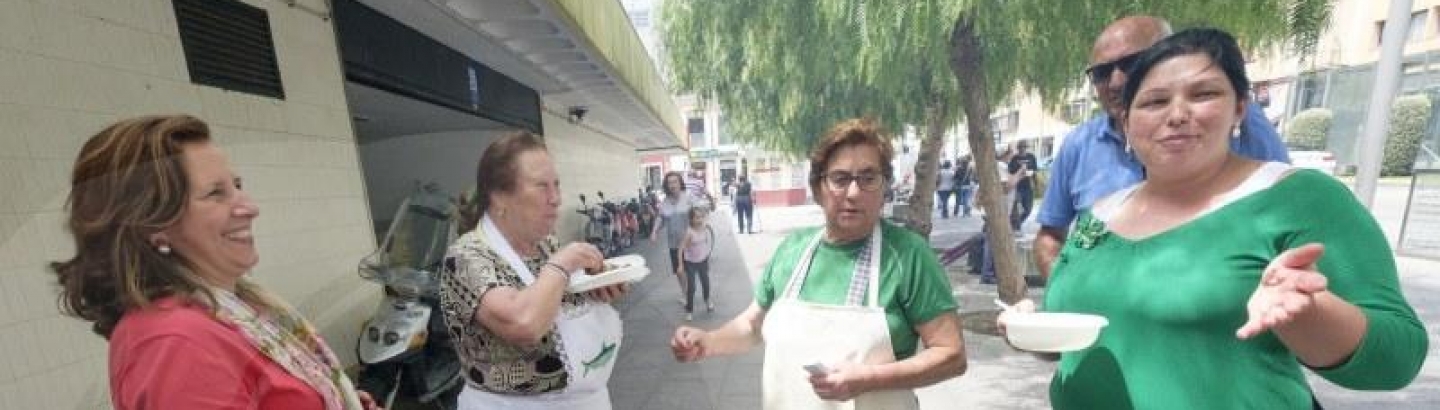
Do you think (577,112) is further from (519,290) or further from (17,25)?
(519,290)

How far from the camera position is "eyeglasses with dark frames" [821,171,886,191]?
5.42 feet

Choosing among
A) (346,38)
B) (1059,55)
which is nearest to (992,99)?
(1059,55)

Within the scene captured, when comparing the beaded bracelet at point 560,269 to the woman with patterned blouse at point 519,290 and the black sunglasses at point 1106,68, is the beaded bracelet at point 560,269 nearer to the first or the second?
the woman with patterned blouse at point 519,290

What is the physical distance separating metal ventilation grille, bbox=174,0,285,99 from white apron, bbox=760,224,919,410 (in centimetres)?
285

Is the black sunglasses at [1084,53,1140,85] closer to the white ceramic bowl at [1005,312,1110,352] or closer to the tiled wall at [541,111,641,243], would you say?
the white ceramic bowl at [1005,312,1110,352]

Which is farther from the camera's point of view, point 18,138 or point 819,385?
point 18,138

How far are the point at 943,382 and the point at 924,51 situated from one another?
2.30 m

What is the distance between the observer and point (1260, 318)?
0.92 metres

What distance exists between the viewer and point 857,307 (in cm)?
160

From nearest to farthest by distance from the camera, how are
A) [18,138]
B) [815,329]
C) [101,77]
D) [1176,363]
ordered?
[1176,363] → [815,329] → [18,138] → [101,77]

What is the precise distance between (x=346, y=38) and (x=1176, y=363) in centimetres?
446

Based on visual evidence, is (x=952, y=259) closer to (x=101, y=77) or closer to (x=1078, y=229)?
(x=1078, y=229)

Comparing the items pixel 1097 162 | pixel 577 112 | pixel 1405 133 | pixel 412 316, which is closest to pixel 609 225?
pixel 577 112

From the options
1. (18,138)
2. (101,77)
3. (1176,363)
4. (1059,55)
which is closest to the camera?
(1176,363)
